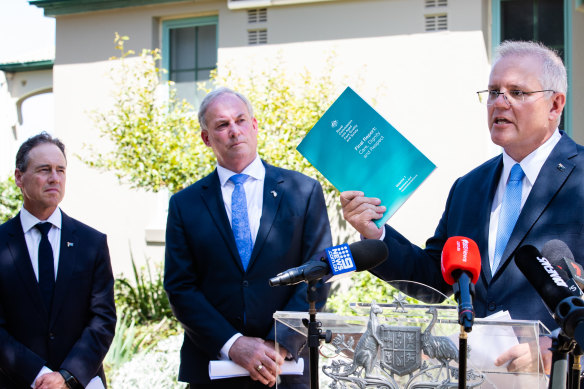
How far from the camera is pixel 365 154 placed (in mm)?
2773

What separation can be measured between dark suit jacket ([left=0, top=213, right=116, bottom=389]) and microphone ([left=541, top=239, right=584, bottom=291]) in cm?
268

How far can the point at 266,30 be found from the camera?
9.36 meters

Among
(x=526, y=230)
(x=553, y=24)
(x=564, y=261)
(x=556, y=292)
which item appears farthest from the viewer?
(x=553, y=24)

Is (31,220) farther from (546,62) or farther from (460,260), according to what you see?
(546,62)

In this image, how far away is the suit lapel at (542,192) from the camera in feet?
8.69

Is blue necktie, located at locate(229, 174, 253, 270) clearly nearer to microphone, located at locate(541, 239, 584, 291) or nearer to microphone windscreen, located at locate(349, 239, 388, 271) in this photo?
microphone windscreen, located at locate(349, 239, 388, 271)

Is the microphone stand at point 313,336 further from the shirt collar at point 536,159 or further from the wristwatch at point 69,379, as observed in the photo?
the wristwatch at point 69,379

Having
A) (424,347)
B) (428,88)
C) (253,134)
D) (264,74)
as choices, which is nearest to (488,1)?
(428,88)

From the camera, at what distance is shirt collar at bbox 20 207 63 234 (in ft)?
12.5

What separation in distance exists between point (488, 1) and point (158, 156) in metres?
4.65

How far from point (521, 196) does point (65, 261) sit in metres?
2.55

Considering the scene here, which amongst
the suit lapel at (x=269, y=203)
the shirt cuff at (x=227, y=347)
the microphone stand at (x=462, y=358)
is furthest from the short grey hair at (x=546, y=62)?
the shirt cuff at (x=227, y=347)

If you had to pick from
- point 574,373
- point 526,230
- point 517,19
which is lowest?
point 574,373

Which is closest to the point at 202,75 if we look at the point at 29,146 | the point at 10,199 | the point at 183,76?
the point at 183,76
